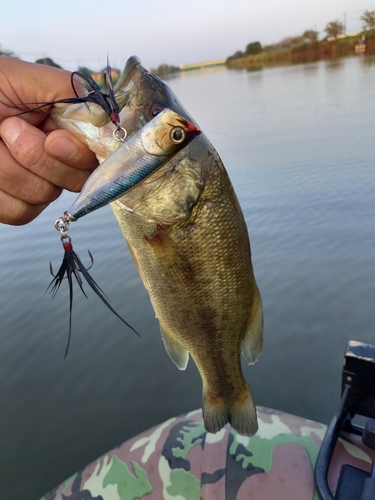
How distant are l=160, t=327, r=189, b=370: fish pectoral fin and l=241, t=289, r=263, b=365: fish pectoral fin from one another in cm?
29

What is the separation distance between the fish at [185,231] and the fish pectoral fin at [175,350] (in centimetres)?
1

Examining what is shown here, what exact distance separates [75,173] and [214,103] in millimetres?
20348

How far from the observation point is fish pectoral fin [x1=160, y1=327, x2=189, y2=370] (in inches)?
70.2

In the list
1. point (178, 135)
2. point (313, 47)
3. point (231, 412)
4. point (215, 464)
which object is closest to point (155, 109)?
point (178, 135)

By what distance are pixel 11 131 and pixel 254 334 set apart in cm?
134

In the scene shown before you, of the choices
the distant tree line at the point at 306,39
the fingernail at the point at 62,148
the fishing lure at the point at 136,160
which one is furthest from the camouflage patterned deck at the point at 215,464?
the distant tree line at the point at 306,39

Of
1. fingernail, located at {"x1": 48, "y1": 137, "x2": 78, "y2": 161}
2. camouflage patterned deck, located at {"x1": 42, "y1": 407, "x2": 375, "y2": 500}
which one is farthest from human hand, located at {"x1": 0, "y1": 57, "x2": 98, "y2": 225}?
camouflage patterned deck, located at {"x1": 42, "y1": 407, "x2": 375, "y2": 500}

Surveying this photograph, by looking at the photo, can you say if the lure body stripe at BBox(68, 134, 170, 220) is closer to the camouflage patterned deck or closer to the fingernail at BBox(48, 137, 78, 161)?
the fingernail at BBox(48, 137, 78, 161)

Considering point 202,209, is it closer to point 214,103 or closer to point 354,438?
point 354,438

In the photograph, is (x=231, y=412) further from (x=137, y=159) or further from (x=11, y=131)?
(x=11, y=131)

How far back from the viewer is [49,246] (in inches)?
275

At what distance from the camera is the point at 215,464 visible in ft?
6.84

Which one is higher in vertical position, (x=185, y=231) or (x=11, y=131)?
(x=11, y=131)

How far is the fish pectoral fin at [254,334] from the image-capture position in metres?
1.72
